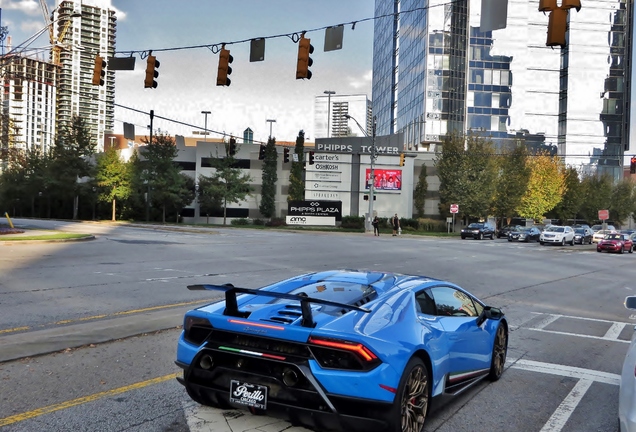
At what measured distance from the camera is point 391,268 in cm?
1989

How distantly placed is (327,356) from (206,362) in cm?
100

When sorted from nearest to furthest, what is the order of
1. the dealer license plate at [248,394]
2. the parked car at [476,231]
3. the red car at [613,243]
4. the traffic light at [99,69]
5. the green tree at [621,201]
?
the dealer license plate at [248,394]
the traffic light at [99,69]
the red car at [613,243]
the parked car at [476,231]
the green tree at [621,201]

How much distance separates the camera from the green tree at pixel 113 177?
2564 inches

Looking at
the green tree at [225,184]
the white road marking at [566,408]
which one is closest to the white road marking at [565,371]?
the white road marking at [566,408]

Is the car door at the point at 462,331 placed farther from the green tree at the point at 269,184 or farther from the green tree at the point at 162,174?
the green tree at the point at 269,184

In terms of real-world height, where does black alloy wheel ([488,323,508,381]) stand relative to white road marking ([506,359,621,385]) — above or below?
above

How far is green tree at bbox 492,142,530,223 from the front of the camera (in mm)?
64000

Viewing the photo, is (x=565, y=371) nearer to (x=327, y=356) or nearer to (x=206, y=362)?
(x=327, y=356)

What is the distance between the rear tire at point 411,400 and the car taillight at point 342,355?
33 centimetres

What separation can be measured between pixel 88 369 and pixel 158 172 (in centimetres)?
5832

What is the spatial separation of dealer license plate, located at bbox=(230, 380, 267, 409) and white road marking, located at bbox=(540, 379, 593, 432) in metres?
2.59

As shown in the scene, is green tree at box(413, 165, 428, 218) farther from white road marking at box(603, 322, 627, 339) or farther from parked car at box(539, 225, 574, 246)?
white road marking at box(603, 322, 627, 339)

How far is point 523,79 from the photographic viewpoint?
84688 mm

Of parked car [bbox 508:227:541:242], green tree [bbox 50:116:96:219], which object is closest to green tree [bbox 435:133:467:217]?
parked car [bbox 508:227:541:242]
